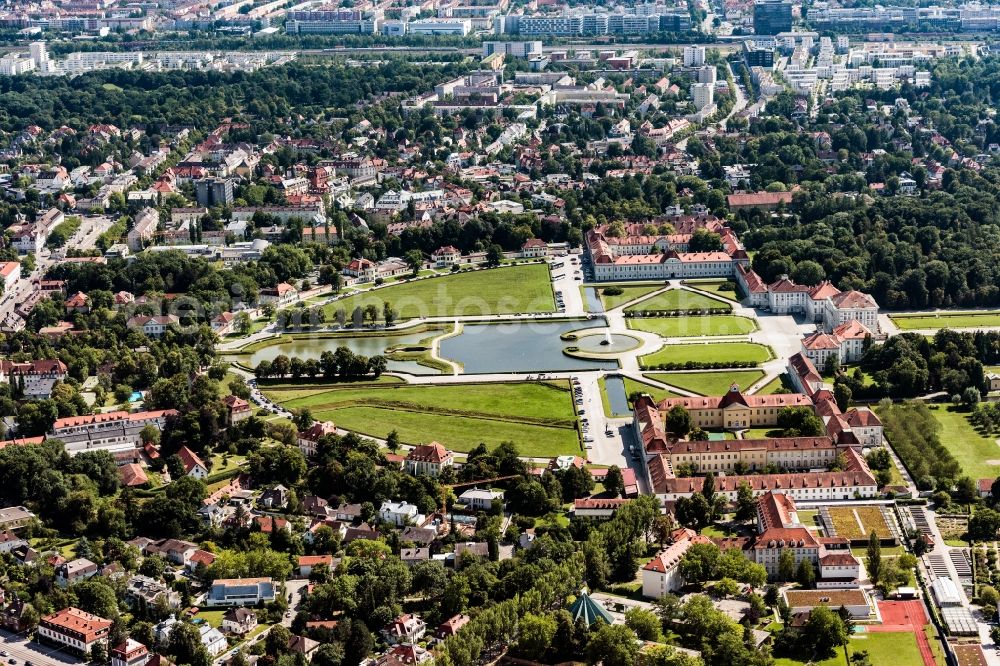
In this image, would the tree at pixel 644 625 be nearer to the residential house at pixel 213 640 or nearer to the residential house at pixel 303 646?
the residential house at pixel 303 646

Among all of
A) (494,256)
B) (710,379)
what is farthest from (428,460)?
(494,256)

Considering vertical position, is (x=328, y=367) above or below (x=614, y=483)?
above

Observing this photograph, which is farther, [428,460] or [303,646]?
[428,460]

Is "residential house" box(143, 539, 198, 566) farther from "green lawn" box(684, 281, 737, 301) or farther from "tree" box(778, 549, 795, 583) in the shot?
"green lawn" box(684, 281, 737, 301)

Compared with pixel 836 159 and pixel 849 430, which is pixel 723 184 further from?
pixel 849 430

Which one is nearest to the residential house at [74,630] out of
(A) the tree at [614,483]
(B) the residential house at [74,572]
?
(B) the residential house at [74,572]

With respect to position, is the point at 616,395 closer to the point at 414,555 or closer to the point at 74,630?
the point at 414,555
